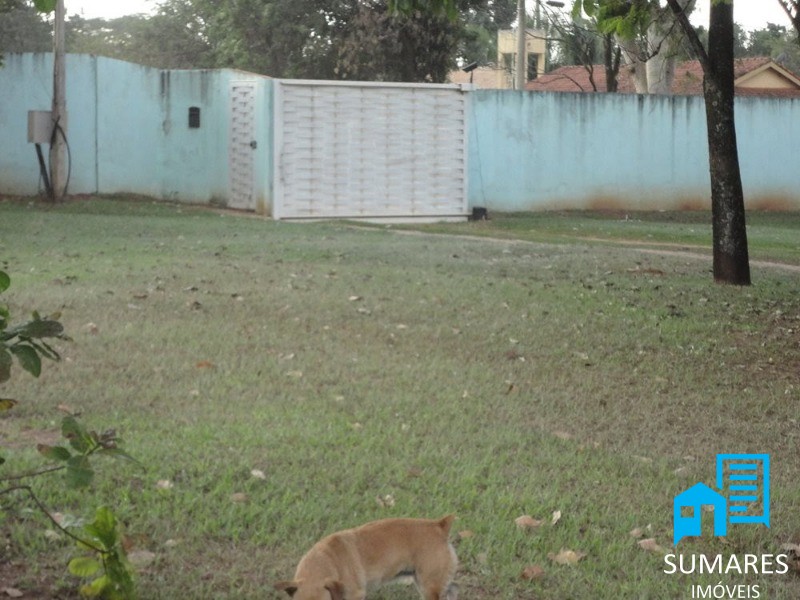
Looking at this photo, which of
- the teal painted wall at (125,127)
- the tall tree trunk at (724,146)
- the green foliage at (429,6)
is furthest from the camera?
the teal painted wall at (125,127)

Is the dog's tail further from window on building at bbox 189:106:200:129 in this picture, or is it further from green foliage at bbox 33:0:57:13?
window on building at bbox 189:106:200:129

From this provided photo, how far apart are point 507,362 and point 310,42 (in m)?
27.4

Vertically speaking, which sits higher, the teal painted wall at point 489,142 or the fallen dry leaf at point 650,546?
the teal painted wall at point 489,142

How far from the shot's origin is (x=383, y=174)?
66.1 ft

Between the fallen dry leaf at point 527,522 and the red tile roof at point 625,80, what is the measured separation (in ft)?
Result: 105

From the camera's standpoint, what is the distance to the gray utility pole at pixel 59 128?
790 inches

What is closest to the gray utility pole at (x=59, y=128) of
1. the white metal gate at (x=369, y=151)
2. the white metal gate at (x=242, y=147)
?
the white metal gate at (x=242, y=147)

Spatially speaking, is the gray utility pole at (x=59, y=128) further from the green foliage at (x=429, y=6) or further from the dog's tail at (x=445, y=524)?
the dog's tail at (x=445, y=524)

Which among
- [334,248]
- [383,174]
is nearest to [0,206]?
[383,174]

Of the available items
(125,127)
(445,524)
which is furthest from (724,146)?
(125,127)

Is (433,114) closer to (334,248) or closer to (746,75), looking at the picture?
(334,248)

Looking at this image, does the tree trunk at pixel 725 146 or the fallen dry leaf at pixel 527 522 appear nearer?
the fallen dry leaf at pixel 527 522

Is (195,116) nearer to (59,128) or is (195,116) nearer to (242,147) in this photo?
(242,147)

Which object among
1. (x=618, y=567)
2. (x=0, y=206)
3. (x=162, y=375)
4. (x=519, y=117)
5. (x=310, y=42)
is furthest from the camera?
(x=310, y=42)
